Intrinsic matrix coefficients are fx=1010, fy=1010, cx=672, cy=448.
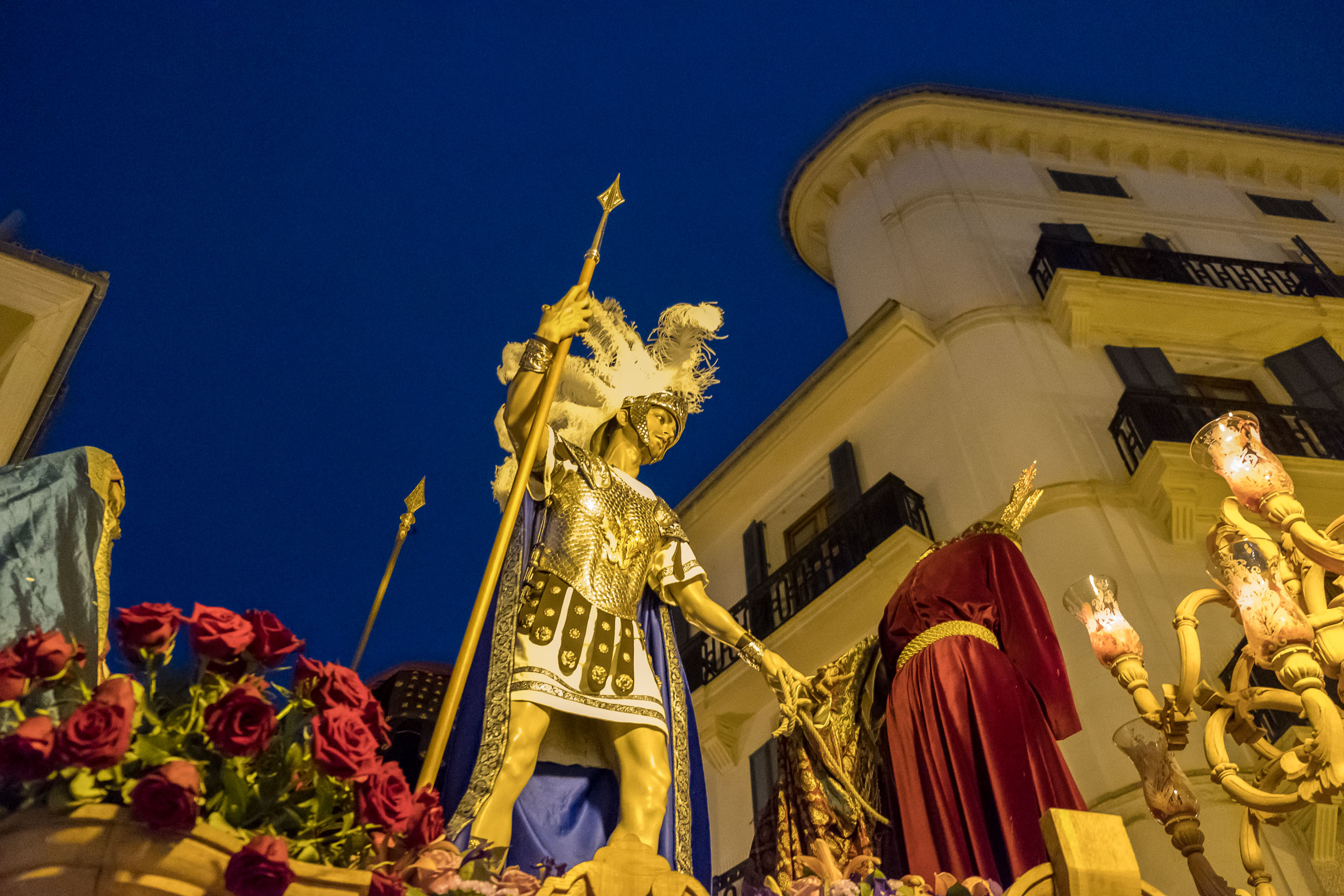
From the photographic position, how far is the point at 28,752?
1500 millimetres

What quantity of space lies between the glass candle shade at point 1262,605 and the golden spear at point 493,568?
10.4 ft

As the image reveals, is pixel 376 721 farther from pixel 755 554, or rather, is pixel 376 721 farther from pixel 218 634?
pixel 755 554

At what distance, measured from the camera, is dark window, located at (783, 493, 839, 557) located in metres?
11.4

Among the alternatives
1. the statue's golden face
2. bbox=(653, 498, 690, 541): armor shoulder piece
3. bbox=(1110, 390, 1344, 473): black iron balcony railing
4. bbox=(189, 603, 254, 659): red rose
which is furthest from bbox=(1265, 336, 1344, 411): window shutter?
bbox=(189, 603, 254, 659): red rose

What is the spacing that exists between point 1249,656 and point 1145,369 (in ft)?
19.4

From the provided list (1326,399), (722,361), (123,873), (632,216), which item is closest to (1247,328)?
(1326,399)

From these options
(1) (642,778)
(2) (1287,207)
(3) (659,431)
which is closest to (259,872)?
(1) (642,778)

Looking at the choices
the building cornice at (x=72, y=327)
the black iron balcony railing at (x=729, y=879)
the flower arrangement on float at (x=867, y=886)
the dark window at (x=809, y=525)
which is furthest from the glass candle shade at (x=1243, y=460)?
the dark window at (x=809, y=525)

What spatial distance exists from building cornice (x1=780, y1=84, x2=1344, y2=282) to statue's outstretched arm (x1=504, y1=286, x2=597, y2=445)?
447 inches

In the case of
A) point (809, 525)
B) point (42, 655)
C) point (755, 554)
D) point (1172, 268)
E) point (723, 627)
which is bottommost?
point (42, 655)

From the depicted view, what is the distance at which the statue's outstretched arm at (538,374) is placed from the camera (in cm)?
391

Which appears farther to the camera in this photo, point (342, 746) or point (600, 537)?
point (600, 537)

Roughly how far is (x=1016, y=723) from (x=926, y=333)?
294 inches

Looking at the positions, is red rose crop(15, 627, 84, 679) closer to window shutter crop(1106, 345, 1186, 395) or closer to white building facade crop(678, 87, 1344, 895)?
white building facade crop(678, 87, 1344, 895)
